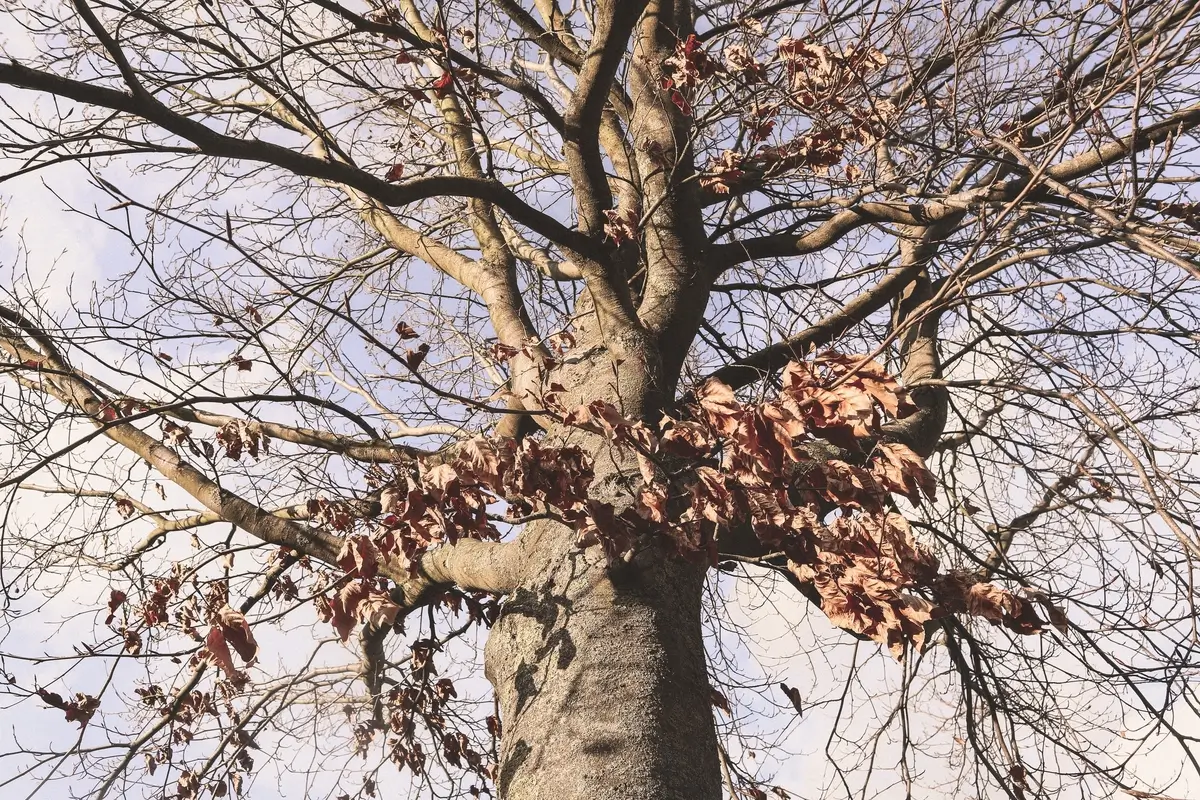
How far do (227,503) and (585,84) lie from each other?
2275mm

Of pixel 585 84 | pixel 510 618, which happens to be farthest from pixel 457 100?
pixel 510 618

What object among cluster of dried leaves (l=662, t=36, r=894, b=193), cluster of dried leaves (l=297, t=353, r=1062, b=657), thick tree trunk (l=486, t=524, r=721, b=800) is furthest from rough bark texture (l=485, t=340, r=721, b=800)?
cluster of dried leaves (l=662, t=36, r=894, b=193)

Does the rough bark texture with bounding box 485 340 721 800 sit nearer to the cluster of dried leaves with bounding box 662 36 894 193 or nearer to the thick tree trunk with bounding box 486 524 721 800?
the thick tree trunk with bounding box 486 524 721 800

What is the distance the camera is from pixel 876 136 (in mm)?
3521

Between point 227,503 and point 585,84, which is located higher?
point 585,84

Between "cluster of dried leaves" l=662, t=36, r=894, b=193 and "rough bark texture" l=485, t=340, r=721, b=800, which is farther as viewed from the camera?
"cluster of dried leaves" l=662, t=36, r=894, b=193

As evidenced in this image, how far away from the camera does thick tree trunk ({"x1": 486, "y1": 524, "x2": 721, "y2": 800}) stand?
7.61 ft

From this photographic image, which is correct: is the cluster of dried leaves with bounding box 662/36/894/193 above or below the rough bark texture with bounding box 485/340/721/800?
above

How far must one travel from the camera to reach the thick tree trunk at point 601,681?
7.61 feet

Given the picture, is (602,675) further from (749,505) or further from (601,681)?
(749,505)

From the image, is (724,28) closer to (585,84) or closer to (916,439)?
(585,84)

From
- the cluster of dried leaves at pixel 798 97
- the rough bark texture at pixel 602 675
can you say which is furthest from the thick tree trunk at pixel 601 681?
the cluster of dried leaves at pixel 798 97

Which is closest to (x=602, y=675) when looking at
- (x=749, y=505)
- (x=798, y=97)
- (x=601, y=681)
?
(x=601, y=681)

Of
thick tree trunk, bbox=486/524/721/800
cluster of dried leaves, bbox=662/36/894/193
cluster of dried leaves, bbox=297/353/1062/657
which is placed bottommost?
thick tree trunk, bbox=486/524/721/800
